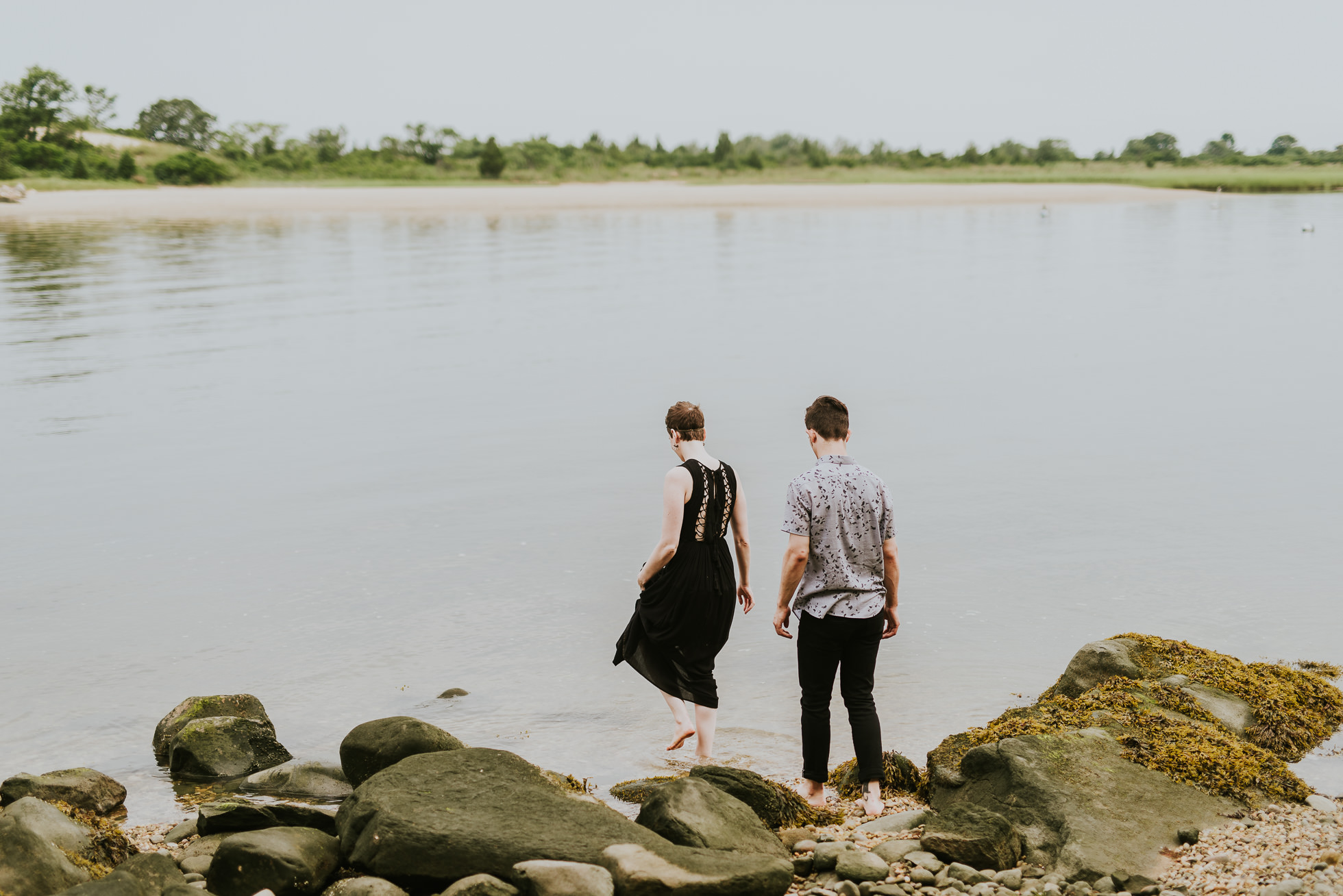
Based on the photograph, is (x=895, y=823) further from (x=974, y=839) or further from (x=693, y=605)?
(x=693, y=605)

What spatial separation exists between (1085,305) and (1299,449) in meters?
14.1

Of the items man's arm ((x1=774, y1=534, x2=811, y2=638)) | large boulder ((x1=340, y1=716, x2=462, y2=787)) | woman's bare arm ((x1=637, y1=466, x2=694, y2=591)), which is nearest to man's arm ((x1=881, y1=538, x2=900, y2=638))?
man's arm ((x1=774, y1=534, x2=811, y2=638))

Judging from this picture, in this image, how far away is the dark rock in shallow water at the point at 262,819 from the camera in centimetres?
537

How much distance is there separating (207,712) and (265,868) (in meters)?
2.44

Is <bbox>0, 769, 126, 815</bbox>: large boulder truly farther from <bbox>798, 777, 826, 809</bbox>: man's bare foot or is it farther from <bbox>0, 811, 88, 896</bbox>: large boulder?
<bbox>798, 777, 826, 809</bbox>: man's bare foot

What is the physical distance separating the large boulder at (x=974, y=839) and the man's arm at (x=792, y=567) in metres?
1.08

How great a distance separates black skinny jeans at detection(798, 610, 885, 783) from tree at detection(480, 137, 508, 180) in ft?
278

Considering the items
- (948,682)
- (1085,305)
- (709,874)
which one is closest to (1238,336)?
(1085,305)

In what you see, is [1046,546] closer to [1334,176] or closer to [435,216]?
[435,216]

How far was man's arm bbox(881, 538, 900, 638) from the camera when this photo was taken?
558 centimetres

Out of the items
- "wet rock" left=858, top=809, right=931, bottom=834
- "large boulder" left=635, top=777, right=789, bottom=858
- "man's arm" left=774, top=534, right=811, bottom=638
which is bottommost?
"wet rock" left=858, top=809, right=931, bottom=834

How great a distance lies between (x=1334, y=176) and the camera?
10775cm

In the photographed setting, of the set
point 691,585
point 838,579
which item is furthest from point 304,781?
point 838,579

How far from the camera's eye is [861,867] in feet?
16.0
